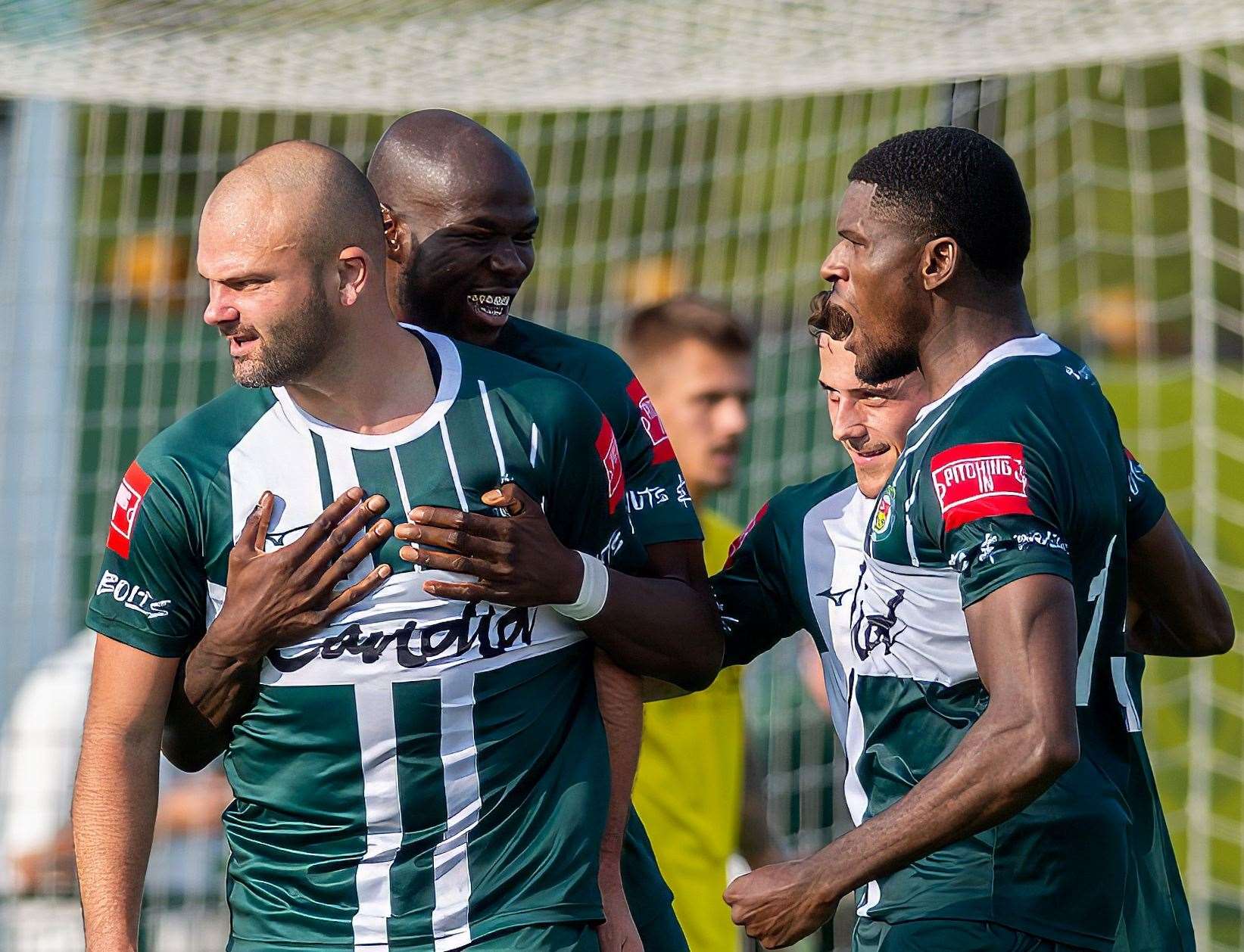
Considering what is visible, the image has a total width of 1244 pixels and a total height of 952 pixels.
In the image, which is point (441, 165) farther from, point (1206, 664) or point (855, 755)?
point (1206, 664)

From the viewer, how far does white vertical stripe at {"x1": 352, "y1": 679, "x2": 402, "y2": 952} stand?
9.93 ft

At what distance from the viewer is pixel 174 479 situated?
304 cm

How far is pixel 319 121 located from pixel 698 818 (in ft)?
22.4

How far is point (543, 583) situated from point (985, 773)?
2.62 ft

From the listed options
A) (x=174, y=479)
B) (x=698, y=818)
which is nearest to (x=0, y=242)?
(x=698, y=818)

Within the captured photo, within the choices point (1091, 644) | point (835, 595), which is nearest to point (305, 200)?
point (835, 595)

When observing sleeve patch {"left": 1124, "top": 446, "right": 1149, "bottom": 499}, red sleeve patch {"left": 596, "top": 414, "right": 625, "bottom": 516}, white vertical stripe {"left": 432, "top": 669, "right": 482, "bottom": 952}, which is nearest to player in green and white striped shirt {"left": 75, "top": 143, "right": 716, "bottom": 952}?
white vertical stripe {"left": 432, "top": 669, "right": 482, "bottom": 952}

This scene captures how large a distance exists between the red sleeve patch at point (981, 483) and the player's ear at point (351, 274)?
101 centimetres

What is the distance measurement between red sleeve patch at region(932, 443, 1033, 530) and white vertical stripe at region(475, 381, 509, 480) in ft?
2.43

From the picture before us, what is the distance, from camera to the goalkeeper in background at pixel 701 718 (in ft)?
16.8

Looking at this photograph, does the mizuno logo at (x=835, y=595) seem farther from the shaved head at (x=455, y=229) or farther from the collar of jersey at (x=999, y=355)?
the shaved head at (x=455, y=229)

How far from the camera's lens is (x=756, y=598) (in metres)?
3.66

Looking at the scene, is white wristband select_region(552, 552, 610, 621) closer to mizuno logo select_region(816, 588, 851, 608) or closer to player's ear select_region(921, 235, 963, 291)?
mizuno logo select_region(816, 588, 851, 608)

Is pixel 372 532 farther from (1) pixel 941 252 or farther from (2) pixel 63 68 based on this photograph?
(2) pixel 63 68
